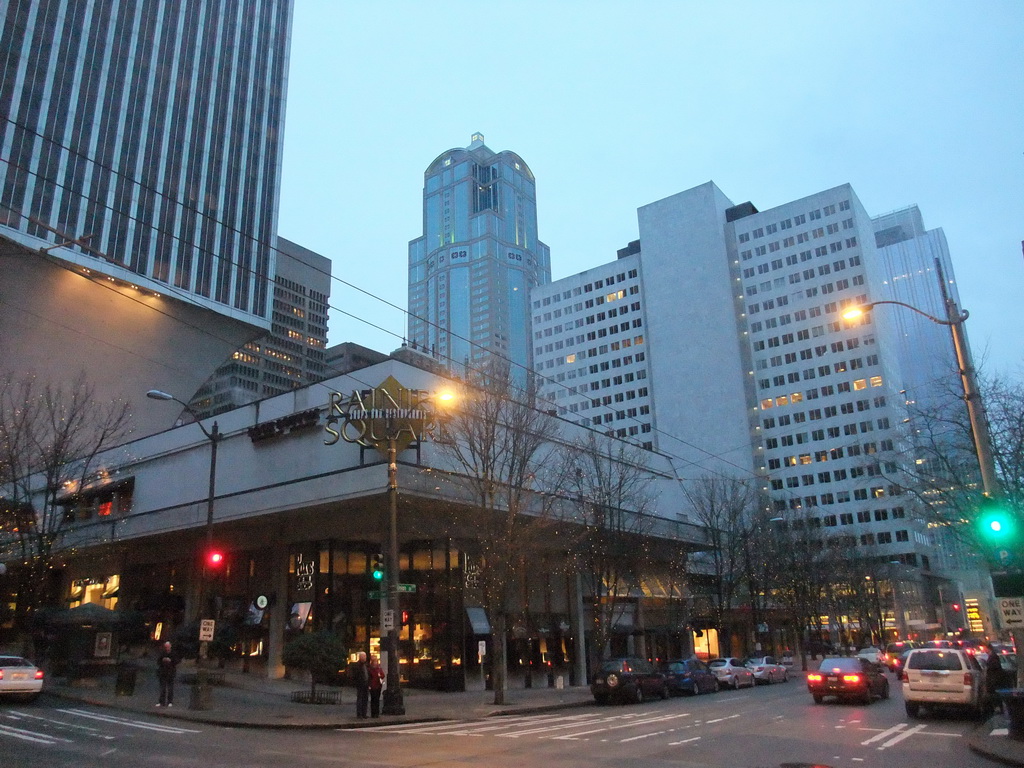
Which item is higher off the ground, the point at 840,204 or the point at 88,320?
the point at 840,204

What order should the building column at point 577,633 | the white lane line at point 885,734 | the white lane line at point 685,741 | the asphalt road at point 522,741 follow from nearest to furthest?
the asphalt road at point 522,741
the white lane line at point 685,741
the white lane line at point 885,734
the building column at point 577,633

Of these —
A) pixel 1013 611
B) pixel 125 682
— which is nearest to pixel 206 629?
pixel 125 682

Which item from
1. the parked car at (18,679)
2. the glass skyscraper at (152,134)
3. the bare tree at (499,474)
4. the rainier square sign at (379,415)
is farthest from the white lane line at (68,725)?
the glass skyscraper at (152,134)

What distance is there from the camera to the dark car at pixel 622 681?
90.8ft

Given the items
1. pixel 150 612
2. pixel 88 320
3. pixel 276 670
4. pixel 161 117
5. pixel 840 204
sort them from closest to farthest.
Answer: pixel 276 670 < pixel 150 612 < pixel 88 320 < pixel 161 117 < pixel 840 204

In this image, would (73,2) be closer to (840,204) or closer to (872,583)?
(872,583)

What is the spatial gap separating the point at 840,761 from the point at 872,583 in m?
71.3

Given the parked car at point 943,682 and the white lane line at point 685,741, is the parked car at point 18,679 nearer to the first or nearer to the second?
the white lane line at point 685,741

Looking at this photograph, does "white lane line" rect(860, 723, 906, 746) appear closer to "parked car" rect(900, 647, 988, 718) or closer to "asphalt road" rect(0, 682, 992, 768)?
"asphalt road" rect(0, 682, 992, 768)

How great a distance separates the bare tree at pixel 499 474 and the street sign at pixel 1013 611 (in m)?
15.2

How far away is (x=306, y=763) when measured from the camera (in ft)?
41.0

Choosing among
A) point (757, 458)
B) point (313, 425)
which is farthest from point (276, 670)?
point (757, 458)

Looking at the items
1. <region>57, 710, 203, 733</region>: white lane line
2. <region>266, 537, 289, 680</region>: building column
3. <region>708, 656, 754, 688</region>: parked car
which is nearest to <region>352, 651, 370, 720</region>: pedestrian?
<region>57, 710, 203, 733</region>: white lane line

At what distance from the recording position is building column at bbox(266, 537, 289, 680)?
3222 cm
